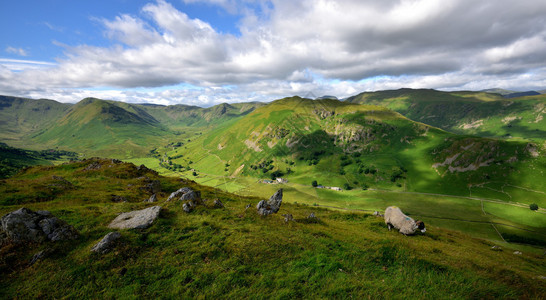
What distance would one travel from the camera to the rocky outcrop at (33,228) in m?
16.7

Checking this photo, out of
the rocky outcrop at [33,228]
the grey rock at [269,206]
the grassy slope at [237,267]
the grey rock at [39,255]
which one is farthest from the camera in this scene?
the grey rock at [269,206]

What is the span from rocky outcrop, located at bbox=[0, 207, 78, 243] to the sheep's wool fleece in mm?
42470

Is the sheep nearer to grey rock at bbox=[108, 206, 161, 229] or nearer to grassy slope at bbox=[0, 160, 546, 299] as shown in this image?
grassy slope at bbox=[0, 160, 546, 299]

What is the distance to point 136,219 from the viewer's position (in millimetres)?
22203

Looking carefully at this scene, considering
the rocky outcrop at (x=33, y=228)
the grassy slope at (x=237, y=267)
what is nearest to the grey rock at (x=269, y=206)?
the grassy slope at (x=237, y=267)

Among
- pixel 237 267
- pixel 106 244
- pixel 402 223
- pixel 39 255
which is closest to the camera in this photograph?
pixel 39 255

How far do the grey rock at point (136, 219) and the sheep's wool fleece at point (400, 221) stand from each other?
36.5 meters

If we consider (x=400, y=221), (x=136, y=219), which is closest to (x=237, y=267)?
(x=136, y=219)

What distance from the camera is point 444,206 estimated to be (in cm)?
14912

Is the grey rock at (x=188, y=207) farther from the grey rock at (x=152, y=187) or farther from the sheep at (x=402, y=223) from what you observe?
the sheep at (x=402, y=223)

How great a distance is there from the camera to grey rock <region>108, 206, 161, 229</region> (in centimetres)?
2102

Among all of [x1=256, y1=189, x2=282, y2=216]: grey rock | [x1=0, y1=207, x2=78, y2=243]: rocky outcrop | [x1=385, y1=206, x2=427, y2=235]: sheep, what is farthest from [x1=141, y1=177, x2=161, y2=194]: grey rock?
[x1=385, y1=206, x2=427, y2=235]: sheep

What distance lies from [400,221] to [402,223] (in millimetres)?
438

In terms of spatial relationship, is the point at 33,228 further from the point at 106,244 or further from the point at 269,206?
the point at 269,206
